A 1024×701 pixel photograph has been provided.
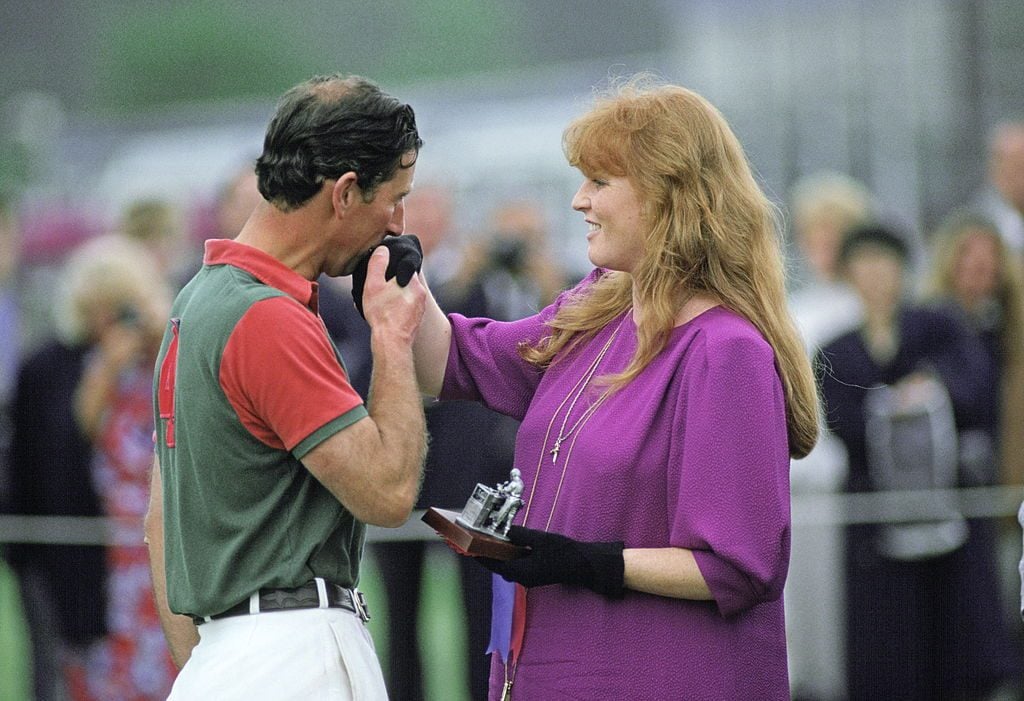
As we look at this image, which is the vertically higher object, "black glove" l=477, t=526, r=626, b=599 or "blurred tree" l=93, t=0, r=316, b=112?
"black glove" l=477, t=526, r=626, b=599

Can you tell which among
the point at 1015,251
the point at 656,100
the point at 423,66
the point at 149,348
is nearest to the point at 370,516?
the point at 656,100

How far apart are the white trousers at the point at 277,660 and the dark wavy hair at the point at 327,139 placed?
0.80 metres

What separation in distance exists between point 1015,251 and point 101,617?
4373 millimetres

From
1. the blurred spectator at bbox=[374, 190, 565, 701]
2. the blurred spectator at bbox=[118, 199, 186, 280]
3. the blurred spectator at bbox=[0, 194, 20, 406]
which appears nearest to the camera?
the blurred spectator at bbox=[374, 190, 565, 701]

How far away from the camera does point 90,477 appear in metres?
6.58

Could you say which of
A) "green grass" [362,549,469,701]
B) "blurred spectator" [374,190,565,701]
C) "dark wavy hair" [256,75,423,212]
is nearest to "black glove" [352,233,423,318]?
"dark wavy hair" [256,75,423,212]

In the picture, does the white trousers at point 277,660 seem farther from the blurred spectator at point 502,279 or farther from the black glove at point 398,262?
the blurred spectator at point 502,279

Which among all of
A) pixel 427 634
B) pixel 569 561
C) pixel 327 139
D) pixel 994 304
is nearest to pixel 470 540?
pixel 569 561

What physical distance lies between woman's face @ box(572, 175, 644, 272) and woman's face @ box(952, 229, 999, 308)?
4102mm

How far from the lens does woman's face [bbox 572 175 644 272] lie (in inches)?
125

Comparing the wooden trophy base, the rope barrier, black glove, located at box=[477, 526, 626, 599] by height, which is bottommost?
the rope barrier

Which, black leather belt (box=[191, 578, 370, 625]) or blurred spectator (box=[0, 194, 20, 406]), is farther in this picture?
blurred spectator (box=[0, 194, 20, 406])

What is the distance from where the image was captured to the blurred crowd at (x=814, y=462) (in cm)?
634

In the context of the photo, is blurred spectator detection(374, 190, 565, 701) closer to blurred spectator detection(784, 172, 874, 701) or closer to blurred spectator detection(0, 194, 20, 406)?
blurred spectator detection(784, 172, 874, 701)
